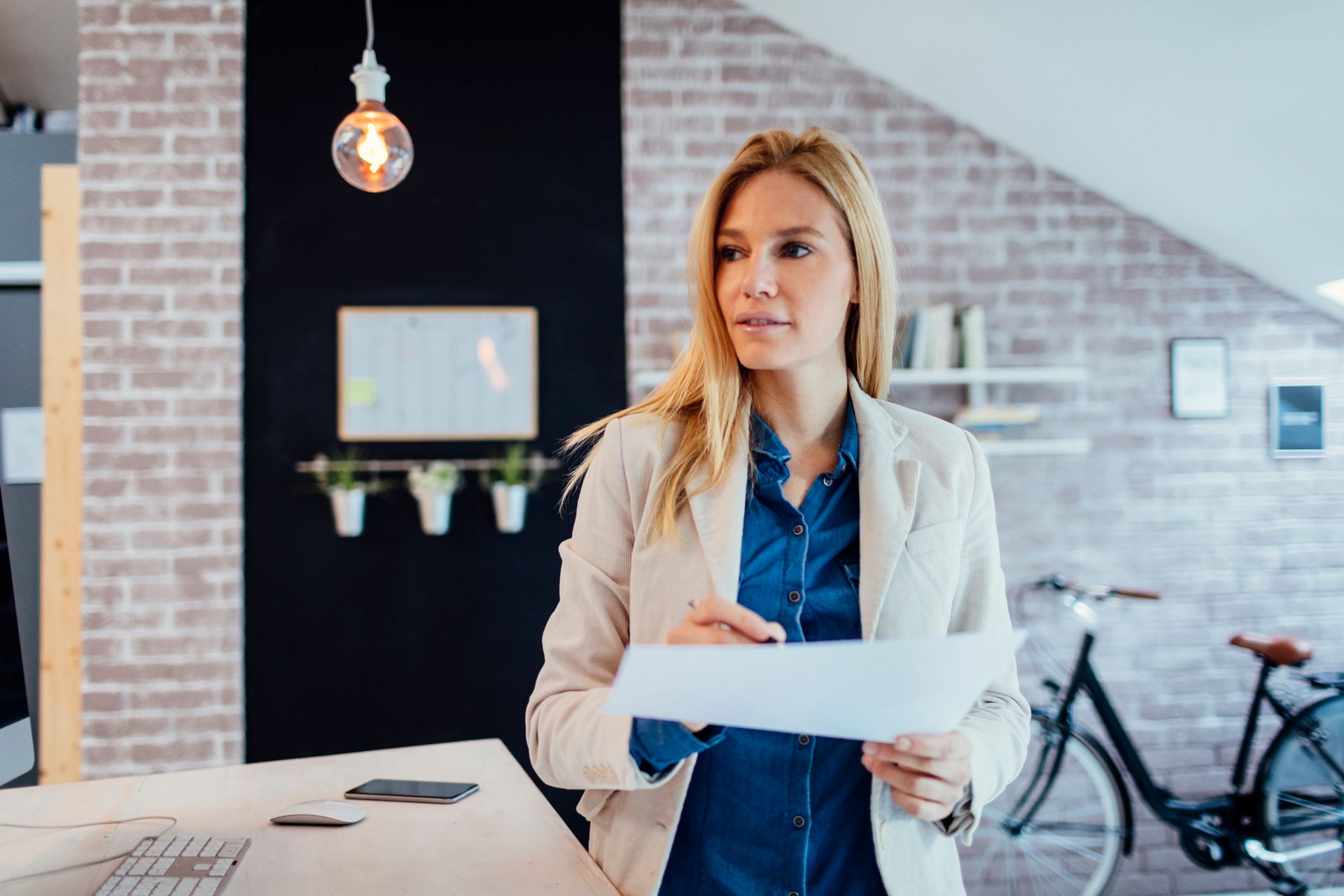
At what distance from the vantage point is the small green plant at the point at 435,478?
3180 mm

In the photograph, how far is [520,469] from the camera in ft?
10.8

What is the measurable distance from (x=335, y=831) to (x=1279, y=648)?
9.22 ft

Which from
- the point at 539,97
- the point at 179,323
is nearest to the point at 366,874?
the point at 179,323

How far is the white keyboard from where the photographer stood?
1143 mm

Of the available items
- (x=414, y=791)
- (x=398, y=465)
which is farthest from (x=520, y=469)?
(x=414, y=791)

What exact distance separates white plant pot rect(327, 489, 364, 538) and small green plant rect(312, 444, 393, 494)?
21mm

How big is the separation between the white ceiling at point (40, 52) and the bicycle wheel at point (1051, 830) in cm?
388

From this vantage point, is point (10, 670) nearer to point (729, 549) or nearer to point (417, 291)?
point (729, 549)

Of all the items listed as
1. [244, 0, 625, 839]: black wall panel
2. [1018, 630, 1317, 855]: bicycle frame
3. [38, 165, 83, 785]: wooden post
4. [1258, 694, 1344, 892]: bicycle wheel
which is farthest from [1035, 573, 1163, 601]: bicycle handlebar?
[38, 165, 83, 785]: wooden post

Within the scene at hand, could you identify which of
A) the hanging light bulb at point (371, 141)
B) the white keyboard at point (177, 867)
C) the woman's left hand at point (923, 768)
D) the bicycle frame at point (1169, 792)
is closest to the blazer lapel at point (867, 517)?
the woman's left hand at point (923, 768)

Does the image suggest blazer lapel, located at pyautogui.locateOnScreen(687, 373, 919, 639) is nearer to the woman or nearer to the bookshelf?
the woman

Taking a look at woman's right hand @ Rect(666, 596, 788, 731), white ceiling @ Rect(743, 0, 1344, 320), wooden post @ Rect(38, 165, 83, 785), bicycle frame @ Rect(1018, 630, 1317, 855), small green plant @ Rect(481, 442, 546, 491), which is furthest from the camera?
small green plant @ Rect(481, 442, 546, 491)

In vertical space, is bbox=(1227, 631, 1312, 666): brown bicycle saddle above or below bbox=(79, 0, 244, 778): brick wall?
below

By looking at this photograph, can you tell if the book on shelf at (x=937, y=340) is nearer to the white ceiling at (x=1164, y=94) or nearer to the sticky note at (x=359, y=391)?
the white ceiling at (x=1164, y=94)
